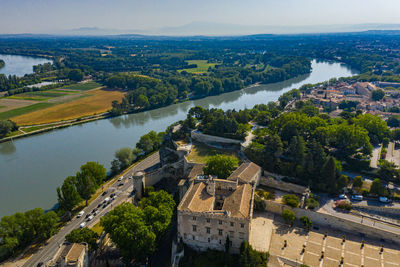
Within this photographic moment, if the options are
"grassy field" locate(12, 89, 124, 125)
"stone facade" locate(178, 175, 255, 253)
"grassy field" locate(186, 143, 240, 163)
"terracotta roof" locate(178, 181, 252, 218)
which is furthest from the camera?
"grassy field" locate(12, 89, 124, 125)

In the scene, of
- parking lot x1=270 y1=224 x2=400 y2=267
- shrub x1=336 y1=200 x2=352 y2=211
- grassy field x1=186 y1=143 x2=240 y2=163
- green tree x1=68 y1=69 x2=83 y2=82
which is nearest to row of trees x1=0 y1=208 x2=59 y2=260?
grassy field x1=186 y1=143 x2=240 y2=163

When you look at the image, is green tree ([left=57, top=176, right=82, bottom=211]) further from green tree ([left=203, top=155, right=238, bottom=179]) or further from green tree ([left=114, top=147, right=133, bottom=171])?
green tree ([left=203, top=155, right=238, bottom=179])

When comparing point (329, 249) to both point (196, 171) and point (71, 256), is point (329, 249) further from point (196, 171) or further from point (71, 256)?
point (71, 256)

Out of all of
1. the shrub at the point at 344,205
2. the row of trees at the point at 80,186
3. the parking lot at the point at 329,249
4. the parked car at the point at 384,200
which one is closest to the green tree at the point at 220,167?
the parking lot at the point at 329,249

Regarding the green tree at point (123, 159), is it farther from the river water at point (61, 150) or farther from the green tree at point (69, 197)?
the green tree at point (69, 197)

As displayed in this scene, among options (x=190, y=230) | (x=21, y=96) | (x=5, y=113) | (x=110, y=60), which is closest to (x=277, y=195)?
(x=190, y=230)

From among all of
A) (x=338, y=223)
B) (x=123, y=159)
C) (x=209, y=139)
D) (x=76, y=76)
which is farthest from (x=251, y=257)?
(x=76, y=76)
